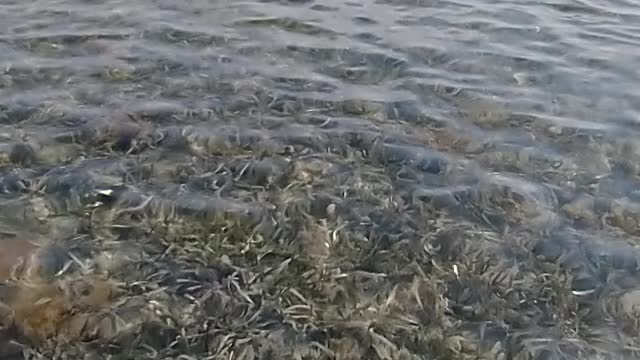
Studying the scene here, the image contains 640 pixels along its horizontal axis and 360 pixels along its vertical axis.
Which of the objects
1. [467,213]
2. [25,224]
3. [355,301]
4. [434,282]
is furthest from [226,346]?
[467,213]

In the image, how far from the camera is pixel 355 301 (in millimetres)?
4809

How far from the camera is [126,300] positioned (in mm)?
4664

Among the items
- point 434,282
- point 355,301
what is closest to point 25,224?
point 355,301

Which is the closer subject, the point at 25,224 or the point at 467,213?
the point at 25,224

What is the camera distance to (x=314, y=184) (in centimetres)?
594

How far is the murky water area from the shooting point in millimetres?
4605

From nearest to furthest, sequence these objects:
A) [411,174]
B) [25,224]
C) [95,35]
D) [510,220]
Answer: [25,224]
[510,220]
[411,174]
[95,35]

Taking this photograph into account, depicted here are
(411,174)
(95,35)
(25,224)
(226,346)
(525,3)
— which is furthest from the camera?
(525,3)

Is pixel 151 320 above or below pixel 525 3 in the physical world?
below

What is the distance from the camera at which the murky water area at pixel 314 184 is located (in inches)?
181

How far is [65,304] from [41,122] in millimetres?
2391

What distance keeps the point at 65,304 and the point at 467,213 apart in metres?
2.77

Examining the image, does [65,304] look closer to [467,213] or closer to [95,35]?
[467,213]

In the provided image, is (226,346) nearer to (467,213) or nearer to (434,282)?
(434,282)
